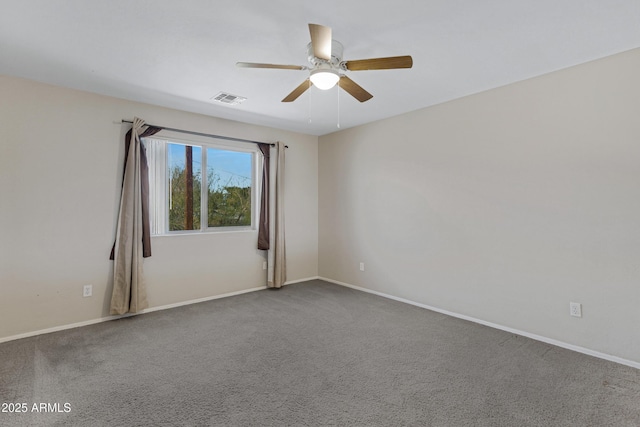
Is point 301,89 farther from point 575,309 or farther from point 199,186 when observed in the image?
point 575,309

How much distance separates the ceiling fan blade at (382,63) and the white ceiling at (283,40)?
268 millimetres

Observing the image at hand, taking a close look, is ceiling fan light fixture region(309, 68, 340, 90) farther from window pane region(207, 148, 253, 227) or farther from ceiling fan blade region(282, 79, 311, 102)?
window pane region(207, 148, 253, 227)

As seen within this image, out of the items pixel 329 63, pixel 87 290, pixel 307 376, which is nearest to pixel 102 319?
pixel 87 290

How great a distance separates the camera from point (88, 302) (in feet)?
10.8

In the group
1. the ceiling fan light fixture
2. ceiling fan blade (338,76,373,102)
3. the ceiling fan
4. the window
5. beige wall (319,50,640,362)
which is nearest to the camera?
the ceiling fan

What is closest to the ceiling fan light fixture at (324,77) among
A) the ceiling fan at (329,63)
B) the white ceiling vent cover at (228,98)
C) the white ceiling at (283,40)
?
the ceiling fan at (329,63)

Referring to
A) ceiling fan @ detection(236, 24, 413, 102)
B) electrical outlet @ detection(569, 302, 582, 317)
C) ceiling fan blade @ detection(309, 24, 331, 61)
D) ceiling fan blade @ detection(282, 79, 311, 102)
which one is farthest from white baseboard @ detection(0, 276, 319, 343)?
electrical outlet @ detection(569, 302, 582, 317)

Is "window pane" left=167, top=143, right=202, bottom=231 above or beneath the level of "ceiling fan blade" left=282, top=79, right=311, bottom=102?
beneath

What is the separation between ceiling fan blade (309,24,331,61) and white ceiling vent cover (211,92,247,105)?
176 cm

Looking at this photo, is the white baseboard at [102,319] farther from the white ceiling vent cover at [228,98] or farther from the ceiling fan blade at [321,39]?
the ceiling fan blade at [321,39]

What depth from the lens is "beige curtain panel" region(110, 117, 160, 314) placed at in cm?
340

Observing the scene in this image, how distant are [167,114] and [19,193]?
169 centimetres

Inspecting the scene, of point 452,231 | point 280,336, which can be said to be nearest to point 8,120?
point 280,336

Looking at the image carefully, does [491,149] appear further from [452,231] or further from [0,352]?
[0,352]
